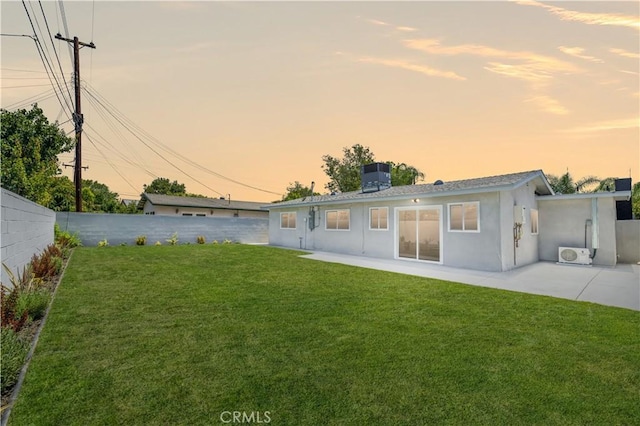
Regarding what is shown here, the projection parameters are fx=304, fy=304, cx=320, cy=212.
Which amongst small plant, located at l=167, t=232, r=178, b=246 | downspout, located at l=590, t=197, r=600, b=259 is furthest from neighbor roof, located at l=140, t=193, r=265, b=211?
downspout, located at l=590, t=197, r=600, b=259

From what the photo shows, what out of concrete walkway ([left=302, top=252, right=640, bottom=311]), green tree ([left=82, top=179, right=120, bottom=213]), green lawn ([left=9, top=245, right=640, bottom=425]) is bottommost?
concrete walkway ([left=302, top=252, right=640, bottom=311])

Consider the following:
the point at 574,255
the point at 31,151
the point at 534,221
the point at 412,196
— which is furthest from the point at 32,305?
the point at 31,151

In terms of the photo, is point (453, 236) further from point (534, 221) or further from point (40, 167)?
point (40, 167)

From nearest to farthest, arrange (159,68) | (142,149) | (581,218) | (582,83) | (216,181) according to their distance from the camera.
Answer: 1. (582,83)
2. (581,218)
3. (159,68)
4. (142,149)
5. (216,181)

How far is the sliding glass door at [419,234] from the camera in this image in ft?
38.5

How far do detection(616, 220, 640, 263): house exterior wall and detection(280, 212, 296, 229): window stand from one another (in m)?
14.2

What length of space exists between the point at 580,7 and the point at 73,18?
17.8 metres

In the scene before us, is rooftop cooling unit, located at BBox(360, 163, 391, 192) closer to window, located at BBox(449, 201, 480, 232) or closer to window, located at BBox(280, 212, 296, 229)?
window, located at BBox(280, 212, 296, 229)

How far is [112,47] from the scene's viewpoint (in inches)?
482

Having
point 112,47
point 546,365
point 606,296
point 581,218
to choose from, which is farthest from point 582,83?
point 112,47

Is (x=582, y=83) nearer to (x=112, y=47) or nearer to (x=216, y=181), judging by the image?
(x=112, y=47)

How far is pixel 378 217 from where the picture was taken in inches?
492

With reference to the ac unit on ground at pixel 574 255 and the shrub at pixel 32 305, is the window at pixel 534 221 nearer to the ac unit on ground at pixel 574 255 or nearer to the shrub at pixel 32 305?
the ac unit on ground at pixel 574 255

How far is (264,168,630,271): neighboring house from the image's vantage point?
30.5ft
